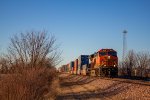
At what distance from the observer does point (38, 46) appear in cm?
3195

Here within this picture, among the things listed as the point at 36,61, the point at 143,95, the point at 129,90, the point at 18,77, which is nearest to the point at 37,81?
the point at 18,77

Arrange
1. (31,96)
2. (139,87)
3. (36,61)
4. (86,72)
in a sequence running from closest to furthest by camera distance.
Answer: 1. (31,96)
2. (139,87)
3. (36,61)
4. (86,72)

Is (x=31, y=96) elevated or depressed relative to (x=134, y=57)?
depressed

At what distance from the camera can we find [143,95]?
19.2 metres

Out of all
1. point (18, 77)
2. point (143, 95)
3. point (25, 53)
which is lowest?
point (143, 95)

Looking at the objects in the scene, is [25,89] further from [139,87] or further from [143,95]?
[139,87]

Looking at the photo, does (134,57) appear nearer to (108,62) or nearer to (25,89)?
(108,62)

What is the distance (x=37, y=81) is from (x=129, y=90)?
8.46 metres

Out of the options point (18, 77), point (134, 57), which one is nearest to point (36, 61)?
point (18, 77)

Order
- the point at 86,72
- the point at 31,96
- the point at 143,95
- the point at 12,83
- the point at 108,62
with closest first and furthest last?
the point at 12,83 → the point at 31,96 → the point at 143,95 → the point at 108,62 → the point at 86,72

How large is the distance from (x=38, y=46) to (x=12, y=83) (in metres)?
18.9

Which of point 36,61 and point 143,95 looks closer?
point 143,95

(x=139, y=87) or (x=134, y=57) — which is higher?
(x=134, y=57)

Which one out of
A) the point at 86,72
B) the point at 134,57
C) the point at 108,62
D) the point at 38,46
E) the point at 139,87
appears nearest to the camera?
the point at 139,87
